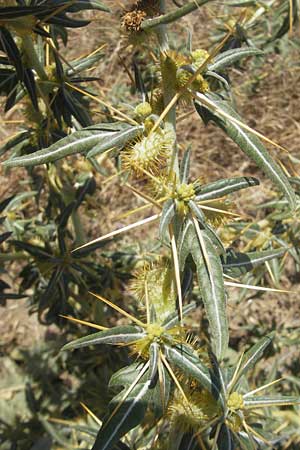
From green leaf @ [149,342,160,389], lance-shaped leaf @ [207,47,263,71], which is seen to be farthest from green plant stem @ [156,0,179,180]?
green leaf @ [149,342,160,389]

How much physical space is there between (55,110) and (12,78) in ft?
0.60

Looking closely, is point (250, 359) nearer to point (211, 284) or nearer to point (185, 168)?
point (211, 284)

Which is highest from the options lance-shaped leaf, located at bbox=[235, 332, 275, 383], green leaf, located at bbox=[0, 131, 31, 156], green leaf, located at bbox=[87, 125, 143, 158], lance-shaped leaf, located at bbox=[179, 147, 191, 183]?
green leaf, located at bbox=[0, 131, 31, 156]

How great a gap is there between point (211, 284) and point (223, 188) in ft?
0.94

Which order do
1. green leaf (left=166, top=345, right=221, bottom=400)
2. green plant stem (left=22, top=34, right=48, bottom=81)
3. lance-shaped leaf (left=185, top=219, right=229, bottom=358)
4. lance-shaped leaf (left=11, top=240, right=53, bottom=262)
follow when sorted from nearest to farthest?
lance-shaped leaf (left=185, top=219, right=229, bottom=358) → green leaf (left=166, top=345, right=221, bottom=400) → green plant stem (left=22, top=34, right=48, bottom=81) → lance-shaped leaf (left=11, top=240, right=53, bottom=262)

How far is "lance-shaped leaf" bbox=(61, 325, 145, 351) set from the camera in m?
1.33

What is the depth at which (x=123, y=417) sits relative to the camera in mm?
1323

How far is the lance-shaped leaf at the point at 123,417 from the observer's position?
50.4 inches

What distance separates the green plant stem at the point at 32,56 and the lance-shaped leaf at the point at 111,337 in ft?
3.10

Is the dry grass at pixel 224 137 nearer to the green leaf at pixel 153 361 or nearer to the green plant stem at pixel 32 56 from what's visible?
the green plant stem at pixel 32 56

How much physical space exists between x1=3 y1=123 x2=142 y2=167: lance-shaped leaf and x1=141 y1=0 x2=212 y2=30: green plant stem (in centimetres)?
26

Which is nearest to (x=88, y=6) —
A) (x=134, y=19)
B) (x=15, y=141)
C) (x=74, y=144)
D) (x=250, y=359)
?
(x=134, y=19)

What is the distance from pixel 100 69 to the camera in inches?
190

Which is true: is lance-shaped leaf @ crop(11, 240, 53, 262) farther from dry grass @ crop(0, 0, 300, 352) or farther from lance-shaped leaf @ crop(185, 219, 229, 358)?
dry grass @ crop(0, 0, 300, 352)
